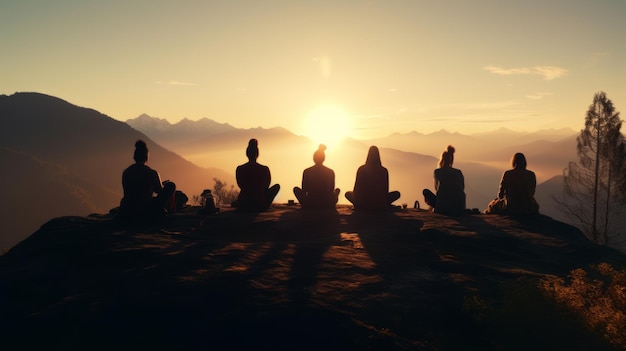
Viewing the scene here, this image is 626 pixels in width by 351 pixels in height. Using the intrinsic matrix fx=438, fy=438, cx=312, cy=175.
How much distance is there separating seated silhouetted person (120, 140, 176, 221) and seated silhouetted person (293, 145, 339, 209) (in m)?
4.87

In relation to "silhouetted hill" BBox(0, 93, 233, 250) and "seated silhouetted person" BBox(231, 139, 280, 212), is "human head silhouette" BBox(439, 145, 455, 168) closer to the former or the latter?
"seated silhouetted person" BBox(231, 139, 280, 212)

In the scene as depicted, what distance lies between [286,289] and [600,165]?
39.9m

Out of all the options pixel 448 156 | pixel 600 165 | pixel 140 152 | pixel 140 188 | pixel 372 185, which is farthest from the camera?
pixel 600 165

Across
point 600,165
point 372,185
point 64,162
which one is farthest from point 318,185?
point 64,162

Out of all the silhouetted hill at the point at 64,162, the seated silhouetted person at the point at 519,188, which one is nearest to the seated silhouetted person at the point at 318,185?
the seated silhouetted person at the point at 519,188

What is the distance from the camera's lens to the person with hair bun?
48.1ft

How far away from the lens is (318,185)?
15.1 metres

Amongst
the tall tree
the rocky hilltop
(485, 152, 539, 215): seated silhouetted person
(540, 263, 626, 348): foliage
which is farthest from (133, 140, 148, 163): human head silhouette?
the tall tree

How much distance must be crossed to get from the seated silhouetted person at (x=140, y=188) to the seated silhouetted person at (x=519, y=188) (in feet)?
35.6

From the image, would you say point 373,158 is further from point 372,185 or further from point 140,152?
point 140,152

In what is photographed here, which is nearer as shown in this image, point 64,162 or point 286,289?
point 286,289

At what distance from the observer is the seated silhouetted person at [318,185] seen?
14945 millimetres

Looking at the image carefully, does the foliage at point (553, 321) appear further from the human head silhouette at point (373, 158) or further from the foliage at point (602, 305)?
the human head silhouette at point (373, 158)

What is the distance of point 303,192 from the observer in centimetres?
1548
